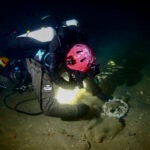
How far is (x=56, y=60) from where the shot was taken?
181 inches

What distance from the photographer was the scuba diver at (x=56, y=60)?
468cm

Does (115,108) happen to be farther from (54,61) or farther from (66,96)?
(54,61)

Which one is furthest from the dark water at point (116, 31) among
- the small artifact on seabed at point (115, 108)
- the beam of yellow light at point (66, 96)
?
the beam of yellow light at point (66, 96)

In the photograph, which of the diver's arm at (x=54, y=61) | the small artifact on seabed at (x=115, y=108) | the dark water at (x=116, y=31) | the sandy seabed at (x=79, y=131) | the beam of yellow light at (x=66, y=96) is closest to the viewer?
the sandy seabed at (x=79, y=131)

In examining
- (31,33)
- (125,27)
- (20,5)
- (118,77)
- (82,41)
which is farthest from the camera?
(20,5)

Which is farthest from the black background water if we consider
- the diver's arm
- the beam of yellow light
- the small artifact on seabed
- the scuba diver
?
the small artifact on seabed

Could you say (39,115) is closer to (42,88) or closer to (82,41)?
(42,88)

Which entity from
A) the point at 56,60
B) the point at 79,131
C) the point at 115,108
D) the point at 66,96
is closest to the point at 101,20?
the point at 66,96

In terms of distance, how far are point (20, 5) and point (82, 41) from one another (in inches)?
367

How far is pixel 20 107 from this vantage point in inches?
223

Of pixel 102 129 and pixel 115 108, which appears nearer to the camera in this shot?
pixel 102 129

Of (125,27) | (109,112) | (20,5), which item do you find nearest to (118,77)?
(109,112)

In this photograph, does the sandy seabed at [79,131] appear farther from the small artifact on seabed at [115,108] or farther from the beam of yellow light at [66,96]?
the beam of yellow light at [66,96]

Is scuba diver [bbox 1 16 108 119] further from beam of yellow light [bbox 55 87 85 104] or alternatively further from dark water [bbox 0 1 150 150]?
dark water [bbox 0 1 150 150]
